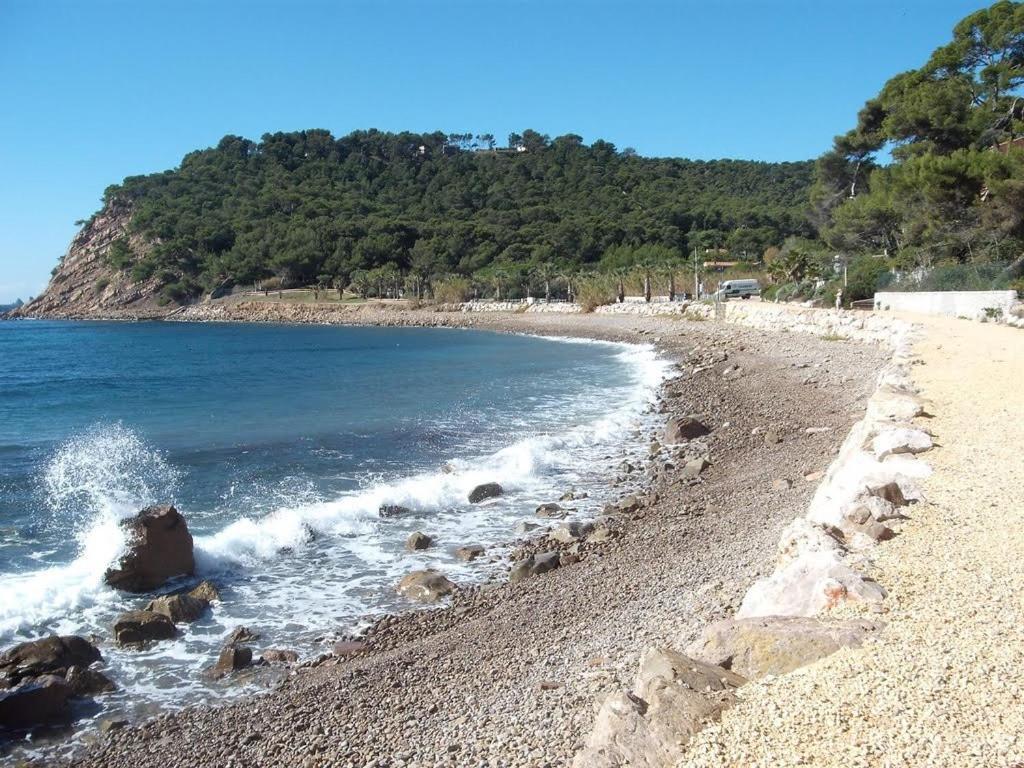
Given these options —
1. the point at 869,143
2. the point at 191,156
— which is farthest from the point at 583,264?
the point at 191,156

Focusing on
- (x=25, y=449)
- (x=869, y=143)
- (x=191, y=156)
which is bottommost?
A: (x=25, y=449)

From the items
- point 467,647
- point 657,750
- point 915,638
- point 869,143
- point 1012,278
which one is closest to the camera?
point 657,750

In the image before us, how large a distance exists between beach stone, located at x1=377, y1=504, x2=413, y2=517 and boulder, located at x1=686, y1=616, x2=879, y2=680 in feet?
26.4

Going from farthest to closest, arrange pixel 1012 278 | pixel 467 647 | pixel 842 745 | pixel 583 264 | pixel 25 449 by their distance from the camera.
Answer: pixel 583 264 → pixel 1012 278 → pixel 25 449 → pixel 467 647 → pixel 842 745

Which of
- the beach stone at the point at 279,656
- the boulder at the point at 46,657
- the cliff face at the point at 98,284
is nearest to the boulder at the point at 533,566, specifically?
the beach stone at the point at 279,656

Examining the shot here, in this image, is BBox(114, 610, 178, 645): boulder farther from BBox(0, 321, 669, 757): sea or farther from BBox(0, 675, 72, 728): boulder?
BBox(0, 675, 72, 728): boulder

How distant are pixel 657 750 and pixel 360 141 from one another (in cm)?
18351

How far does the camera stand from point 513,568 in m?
9.34

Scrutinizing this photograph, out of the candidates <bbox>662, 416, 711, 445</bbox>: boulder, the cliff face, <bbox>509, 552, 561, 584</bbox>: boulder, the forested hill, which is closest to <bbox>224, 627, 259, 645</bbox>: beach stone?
<bbox>509, 552, 561, 584</bbox>: boulder

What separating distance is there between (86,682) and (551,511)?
6.67 m

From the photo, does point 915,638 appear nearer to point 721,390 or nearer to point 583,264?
point 721,390

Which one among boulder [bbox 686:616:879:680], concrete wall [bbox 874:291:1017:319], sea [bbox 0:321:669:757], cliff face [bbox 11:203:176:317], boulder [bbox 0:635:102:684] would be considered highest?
cliff face [bbox 11:203:176:317]

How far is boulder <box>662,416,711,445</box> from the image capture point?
1691cm

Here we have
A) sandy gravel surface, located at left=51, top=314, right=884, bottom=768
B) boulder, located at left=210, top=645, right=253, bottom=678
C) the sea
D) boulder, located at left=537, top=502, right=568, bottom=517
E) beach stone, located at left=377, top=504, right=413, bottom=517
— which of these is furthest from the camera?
beach stone, located at left=377, top=504, right=413, bottom=517
